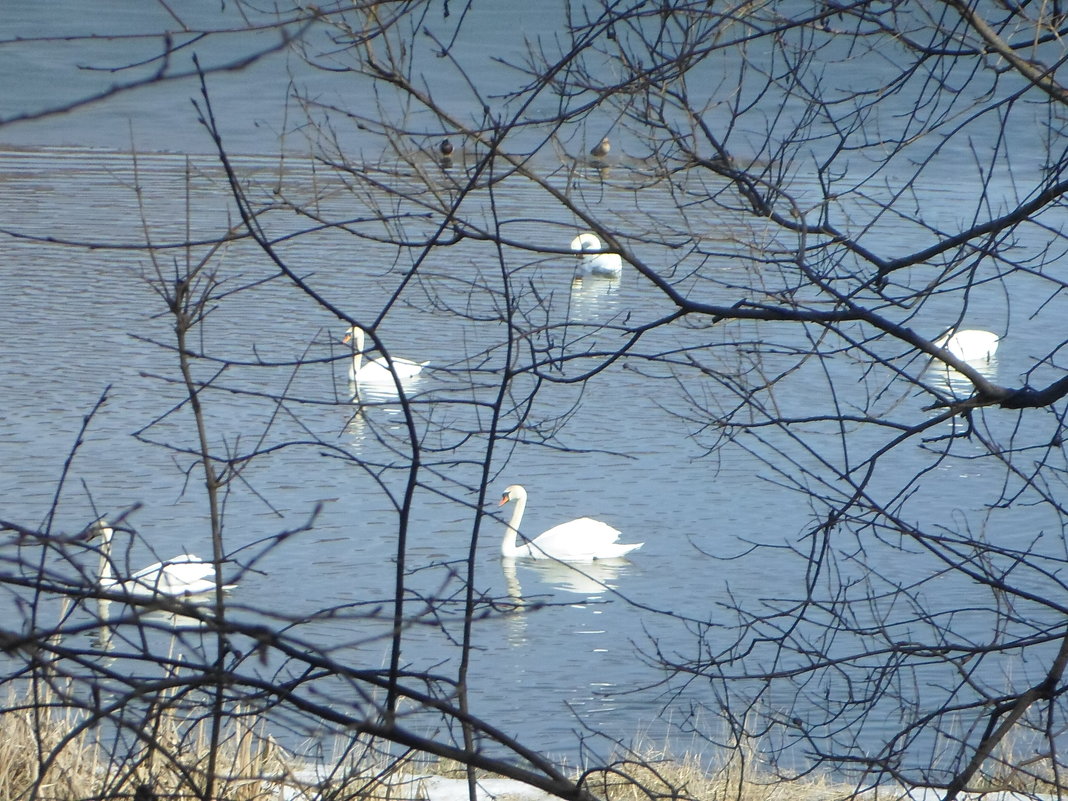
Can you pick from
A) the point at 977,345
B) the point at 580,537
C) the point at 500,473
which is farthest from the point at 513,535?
the point at 977,345

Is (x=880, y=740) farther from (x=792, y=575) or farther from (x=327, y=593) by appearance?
(x=327, y=593)

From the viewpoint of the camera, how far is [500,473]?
7.00 m

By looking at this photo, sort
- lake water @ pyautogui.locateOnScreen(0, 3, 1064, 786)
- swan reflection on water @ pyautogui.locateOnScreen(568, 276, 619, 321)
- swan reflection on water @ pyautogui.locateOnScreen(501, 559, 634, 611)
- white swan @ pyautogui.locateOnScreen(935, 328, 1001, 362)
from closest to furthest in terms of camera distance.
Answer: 1. lake water @ pyautogui.locateOnScreen(0, 3, 1064, 786)
2. swan reflection on water @ pyautogui.locateOnScreen(501, 559, 634, 611)
3. white swan @ pyautogui.locateOnScreen(935, 328, 1001, 362)
4. swan reflection on water @ pyautogui.locateOnScreen(568, 276, 619, 321)

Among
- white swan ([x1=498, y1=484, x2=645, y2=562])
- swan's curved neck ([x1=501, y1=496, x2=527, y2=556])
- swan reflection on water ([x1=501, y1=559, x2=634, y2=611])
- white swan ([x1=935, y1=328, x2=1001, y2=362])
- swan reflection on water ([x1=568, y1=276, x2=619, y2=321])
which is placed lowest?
swan reflection on water ([x1=501, y1=559, x2=634, y2=611])

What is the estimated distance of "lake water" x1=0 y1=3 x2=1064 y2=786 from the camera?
698cm

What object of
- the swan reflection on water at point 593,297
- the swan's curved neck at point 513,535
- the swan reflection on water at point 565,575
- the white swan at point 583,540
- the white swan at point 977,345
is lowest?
the swan reflection on water at point 565,575

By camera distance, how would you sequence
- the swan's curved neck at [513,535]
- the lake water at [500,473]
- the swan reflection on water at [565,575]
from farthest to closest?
1. the swan's curved neck at [513,535]
2. the swan reflection on water at [565,575]
3. the lake water at [500,473]

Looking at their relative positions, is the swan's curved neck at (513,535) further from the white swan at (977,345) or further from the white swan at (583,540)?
the white swan at (977,345)

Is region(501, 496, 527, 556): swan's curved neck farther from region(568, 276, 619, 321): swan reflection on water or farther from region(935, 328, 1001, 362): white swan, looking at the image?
region(935, 328, 1001, 362): white swan

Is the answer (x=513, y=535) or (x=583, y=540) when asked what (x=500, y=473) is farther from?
(x=513, y=535)

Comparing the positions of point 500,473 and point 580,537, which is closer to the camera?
point 500,473

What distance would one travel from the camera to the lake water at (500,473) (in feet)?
22.9

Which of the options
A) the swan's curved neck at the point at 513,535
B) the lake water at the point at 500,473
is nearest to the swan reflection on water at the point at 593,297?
the lake water at the point at 500,473

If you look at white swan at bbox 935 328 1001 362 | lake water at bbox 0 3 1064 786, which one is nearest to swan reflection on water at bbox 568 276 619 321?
lake water at bbox 0 3 1064 786
